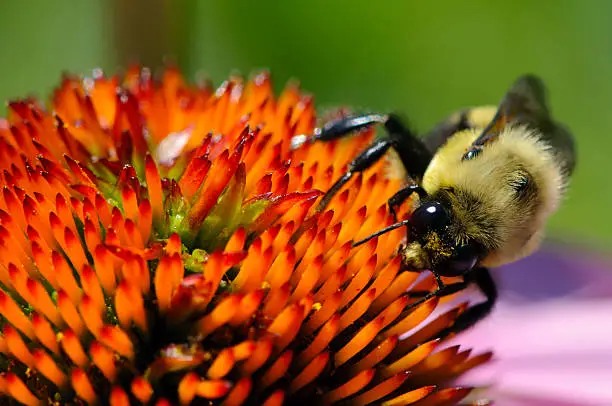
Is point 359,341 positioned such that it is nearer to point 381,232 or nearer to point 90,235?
point 381,232

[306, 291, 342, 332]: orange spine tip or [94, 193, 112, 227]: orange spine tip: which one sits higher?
[94, 193, 112, 227]: orange spine tip

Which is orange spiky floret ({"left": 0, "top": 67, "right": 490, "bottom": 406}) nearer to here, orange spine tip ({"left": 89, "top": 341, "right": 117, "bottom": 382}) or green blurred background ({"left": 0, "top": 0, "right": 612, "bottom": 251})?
orange spine tip ({"left": 89, "top": 341, "right": 117, "bottom": 382})

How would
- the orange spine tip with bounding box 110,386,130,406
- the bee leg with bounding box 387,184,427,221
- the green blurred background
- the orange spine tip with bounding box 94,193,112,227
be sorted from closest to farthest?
1. the orange spine tip with bounding box 110,386,130,406
2. the orange spine tip with bounding box 94,193,112,227
3. the bee leg with bounding box 387,184,427,221
4. the green blurred background

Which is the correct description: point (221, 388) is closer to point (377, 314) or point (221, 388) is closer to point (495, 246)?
point (377, 314)

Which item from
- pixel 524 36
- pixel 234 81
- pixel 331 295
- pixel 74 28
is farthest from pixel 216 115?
pixel 524 36

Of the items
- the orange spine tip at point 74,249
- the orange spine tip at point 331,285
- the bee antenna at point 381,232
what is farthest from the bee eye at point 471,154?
the orange spine tip at point 74,249

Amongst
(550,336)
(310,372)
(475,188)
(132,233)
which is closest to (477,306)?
(475,188)

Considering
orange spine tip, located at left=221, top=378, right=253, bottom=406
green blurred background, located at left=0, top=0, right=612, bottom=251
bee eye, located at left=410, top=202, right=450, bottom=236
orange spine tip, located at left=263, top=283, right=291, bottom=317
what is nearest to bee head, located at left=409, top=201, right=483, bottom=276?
bee eye, located at left=410, top=202, right=450, bottom=236
